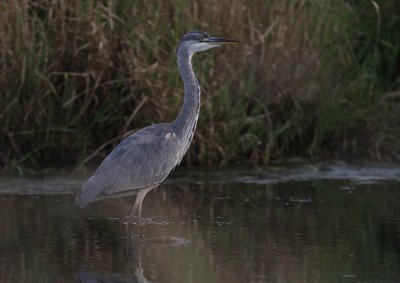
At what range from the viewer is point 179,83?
29.7 ft

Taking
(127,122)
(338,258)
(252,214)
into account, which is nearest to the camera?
(338,258)

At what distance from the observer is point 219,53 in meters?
9.21

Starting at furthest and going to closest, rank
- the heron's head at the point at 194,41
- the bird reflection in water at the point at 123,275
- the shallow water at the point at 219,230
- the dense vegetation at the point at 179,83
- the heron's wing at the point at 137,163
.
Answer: the dense vegetation at the point at 179,83
the heron's head at the point at 194,41
the heron's wing at the point at 137,163
the shallow water at the point at 219,230
the bird reflection in water at the point at 123,275

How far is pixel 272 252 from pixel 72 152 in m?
3.21

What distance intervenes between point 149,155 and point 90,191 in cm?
59

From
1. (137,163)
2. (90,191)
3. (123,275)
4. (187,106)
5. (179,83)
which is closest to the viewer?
(123,275)

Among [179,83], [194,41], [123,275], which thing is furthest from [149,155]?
[179,83]

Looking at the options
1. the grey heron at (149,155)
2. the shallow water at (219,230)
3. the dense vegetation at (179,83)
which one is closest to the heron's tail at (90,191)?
the grey heron at (149,155)

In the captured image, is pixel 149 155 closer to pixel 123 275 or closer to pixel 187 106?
pixel 187 106

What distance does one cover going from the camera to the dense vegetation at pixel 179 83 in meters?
8.89

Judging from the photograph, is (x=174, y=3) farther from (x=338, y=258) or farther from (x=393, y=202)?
(x=338, y=258)

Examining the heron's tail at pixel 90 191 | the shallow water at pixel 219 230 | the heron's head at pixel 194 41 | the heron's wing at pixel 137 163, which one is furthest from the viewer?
the heron's head at pixel 194 41

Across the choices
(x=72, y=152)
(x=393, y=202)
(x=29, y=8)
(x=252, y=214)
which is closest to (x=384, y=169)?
(x=393, y=202)

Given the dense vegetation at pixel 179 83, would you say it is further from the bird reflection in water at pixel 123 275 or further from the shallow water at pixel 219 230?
the bird reflection in water at pixel 123 275
